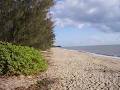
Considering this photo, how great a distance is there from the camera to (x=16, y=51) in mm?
15641

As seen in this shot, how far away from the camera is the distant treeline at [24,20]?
24.7 m

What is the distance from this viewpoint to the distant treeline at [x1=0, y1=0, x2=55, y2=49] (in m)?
24.7

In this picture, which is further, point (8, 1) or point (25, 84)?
point (8, 1)

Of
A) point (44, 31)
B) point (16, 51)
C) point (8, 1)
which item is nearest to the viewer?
point (16, 51)

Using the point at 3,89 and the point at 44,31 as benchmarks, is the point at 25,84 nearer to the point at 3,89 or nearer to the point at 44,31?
the point at 3,89

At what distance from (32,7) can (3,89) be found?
14.4m

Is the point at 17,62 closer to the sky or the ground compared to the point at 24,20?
closer to the ground

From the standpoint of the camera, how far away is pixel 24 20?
82.7ft

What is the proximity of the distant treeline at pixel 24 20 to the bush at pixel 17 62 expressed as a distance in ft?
28.0

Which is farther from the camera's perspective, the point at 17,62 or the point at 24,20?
the point at 24,20

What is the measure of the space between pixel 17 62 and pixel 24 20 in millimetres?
10822

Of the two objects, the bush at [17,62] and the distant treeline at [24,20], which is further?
the distant treeline at [24,20]

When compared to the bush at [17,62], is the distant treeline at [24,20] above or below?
above

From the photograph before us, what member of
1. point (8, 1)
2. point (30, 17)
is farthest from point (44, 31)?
point (8, 1)
